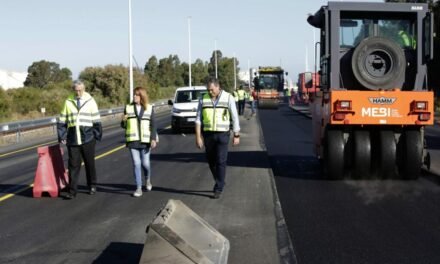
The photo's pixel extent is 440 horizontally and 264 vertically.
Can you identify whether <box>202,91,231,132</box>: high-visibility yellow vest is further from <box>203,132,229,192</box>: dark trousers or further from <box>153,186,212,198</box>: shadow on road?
<box>153,186,212,198</box>: shadow on road

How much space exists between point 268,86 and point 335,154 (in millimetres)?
35151

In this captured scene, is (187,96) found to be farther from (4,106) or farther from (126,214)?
(4,106)

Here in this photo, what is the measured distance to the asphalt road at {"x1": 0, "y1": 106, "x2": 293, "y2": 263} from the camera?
6.23 metres

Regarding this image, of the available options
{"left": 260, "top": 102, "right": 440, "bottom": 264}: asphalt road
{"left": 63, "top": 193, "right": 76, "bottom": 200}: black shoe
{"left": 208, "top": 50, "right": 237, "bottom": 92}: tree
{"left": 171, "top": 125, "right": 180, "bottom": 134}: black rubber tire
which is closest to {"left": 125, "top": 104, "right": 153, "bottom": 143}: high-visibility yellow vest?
{"left": 63, "top": 193, "right": 76, "bottom": 200}: black shoe

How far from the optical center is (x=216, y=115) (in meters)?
9.06

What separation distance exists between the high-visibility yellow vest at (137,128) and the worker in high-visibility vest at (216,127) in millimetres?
856

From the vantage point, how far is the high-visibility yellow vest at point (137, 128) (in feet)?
31.1

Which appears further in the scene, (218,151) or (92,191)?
(92,191)

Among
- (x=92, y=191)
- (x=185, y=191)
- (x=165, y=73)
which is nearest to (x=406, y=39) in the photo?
(x=185, y=191)

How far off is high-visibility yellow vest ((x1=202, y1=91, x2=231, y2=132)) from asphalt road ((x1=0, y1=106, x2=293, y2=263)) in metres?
1.07

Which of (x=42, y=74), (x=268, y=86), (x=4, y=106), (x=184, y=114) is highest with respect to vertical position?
(x=42, y=74)

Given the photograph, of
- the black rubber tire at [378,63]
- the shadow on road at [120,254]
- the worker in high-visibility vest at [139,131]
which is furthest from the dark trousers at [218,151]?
the black rubber tire at [378,63]

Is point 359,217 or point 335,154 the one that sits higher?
point 335,154

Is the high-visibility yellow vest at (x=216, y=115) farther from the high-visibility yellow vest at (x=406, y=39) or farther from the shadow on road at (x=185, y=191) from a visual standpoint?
the high-visibility yellow vest at (x=406, y=39)
